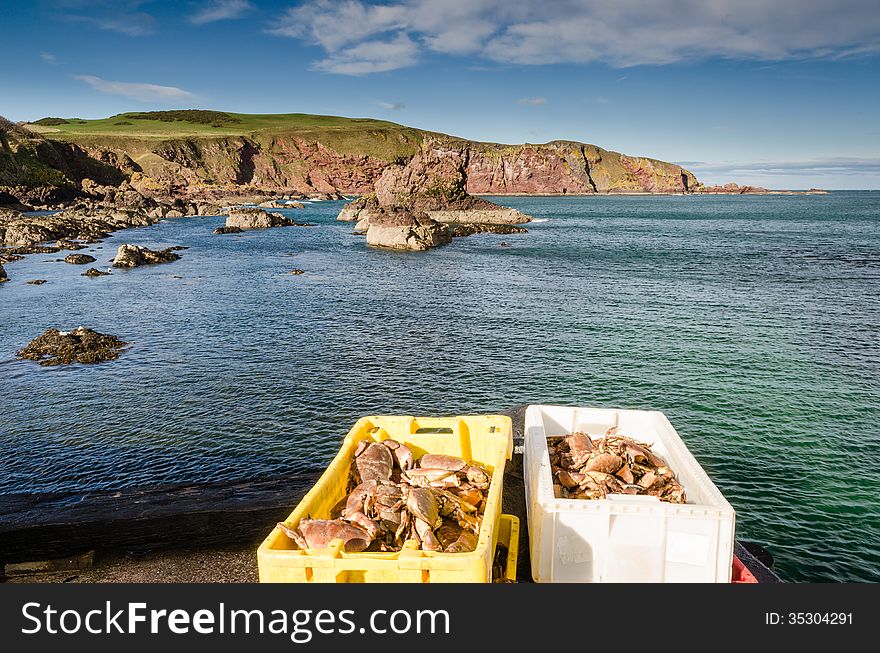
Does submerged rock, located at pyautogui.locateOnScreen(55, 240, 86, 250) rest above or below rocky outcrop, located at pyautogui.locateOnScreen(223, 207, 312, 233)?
below

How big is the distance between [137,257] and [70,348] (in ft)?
129

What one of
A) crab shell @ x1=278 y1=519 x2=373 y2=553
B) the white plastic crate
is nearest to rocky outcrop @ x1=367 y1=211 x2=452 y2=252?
the white plastic crate

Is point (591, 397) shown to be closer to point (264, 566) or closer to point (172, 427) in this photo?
point (172, 427)

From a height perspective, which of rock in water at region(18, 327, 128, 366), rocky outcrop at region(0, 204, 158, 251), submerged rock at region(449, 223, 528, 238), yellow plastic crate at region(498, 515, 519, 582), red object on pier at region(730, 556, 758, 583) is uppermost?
submerged rock at region(449, 223, 528, 238)

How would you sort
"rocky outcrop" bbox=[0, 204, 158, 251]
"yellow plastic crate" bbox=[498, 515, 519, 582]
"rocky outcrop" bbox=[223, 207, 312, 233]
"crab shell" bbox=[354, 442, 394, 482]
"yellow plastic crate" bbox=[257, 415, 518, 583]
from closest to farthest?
"yellow plastic crate" bbox=[257, 415, 518, 583] → "yellow plastic crate" bbox=[498, 515, 519, 582] → "crab shell" bbox=[354, 442, 394, 482] → "rocky outcrop" bbox=[0, 204, 158, 251] → "rocky outcrop" bbox=[223, 207, 312, 233]

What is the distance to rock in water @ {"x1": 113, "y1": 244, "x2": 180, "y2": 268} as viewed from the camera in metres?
61.9

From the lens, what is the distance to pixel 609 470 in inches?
392

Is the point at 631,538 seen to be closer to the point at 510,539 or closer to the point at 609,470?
the point at 609,470

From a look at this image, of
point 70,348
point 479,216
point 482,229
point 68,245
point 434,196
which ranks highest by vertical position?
point 434,196

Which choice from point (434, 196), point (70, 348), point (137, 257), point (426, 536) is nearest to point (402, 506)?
point (426, 536)

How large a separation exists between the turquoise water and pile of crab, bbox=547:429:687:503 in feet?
18.8

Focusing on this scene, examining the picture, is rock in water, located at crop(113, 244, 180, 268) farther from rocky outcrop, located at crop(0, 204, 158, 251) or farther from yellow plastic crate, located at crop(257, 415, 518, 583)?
yellow plastic crate, located at crop(257, 415, 518, 583)

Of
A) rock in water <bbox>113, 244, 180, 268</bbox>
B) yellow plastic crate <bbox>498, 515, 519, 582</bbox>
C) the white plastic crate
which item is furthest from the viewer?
rock in water <bbox>113, 244, 180, 268</bbox>

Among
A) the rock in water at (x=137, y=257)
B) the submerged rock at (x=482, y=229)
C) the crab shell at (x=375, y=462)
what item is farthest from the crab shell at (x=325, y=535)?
the submerged rock at (x=482, y=229)
